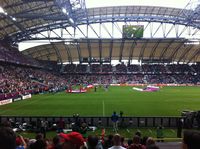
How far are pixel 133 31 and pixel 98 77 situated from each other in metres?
47.9

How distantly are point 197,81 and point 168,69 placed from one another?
13.0m

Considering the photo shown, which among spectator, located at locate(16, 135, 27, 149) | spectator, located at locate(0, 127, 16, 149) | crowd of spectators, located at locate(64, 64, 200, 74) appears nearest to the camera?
spectator, located at locate(0, 127, 16, 149)

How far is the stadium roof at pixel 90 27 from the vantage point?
55125 mm

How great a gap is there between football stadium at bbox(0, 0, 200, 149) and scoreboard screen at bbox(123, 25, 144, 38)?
229mm

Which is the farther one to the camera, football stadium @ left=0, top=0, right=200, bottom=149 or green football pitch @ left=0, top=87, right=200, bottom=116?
green football pitch @ left=0, top=87, right=200, bottom=116

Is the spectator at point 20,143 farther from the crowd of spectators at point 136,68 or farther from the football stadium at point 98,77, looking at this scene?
the crowd of spectators at point 136,68

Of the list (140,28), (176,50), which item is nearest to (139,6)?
(140,28)

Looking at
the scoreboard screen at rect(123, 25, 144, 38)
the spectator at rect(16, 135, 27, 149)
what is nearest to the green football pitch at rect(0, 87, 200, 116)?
the spectator at rect(16, 135, 27, 149)

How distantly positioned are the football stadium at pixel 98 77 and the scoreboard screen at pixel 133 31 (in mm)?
229

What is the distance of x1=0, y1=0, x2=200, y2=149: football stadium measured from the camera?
20.0 metres

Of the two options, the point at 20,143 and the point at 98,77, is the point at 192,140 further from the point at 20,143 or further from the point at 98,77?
the point at 98,77

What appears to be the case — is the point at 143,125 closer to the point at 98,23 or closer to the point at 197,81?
the point at 98,23

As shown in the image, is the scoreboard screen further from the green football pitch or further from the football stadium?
the green football pitch

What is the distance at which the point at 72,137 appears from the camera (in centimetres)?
461
